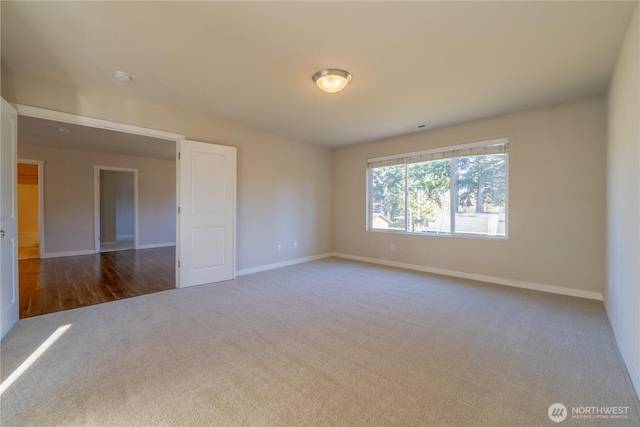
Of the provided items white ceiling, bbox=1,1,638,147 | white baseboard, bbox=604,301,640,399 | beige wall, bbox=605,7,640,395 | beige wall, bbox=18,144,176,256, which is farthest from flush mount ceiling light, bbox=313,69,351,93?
beige wall, bbox=18,144,176,256

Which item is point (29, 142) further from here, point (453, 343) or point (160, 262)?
point (453, 343)

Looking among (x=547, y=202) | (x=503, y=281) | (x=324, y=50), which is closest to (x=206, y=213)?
(x=324, y=50)

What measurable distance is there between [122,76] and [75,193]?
17.1 feet

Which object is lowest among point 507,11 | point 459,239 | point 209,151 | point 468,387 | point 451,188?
point 468,387

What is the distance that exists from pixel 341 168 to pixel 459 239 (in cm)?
296

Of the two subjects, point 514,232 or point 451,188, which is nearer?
point 514,232

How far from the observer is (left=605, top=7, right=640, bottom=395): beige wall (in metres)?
1.86

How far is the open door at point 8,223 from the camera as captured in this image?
7.72ft

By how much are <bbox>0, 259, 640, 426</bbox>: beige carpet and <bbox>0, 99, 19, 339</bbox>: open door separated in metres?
0.21

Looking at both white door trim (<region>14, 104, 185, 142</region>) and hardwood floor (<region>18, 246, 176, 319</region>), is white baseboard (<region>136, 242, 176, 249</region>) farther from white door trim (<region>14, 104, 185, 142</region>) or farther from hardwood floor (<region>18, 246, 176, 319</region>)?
white door trim (<region>14, 104, 185, 142</region>)

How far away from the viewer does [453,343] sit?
2.29 metres

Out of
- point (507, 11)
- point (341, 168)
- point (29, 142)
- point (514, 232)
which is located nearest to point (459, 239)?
point (514, 232)

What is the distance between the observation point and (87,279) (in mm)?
4301

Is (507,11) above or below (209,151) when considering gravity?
above
